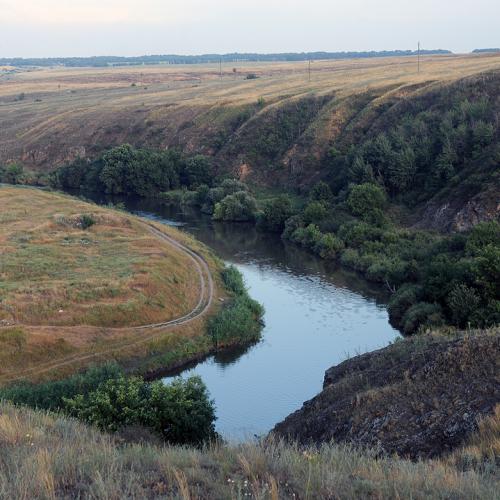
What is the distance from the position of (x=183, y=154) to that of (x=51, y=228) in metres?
33.2

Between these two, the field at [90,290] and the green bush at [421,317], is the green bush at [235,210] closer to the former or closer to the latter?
the field at [90,290]

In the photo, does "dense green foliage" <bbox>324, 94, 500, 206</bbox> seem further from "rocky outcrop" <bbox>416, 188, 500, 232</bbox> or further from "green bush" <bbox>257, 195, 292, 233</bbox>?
"green bush" <bbox>257, 195, 292, 233</bbox>

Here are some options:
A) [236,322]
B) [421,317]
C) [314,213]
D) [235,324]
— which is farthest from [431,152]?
[235,324]

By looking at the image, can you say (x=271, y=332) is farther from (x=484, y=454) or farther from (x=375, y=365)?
(x=484, y=454)

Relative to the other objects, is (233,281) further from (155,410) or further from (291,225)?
(155,410)

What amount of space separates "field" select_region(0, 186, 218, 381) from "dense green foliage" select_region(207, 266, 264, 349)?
821 mm

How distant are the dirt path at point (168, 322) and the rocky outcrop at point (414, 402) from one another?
10.2m

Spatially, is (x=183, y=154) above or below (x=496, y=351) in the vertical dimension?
below

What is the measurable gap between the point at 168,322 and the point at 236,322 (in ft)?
9.43

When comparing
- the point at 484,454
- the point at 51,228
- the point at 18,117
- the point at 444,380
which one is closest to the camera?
the point at 484,454

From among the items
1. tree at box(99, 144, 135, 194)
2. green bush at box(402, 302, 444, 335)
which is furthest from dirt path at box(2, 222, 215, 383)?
tree at box(99, 144, 135, 194)

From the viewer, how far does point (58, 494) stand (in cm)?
761

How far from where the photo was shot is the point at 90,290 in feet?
98.3

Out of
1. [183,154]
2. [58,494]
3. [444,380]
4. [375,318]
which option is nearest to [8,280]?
[375,318]
